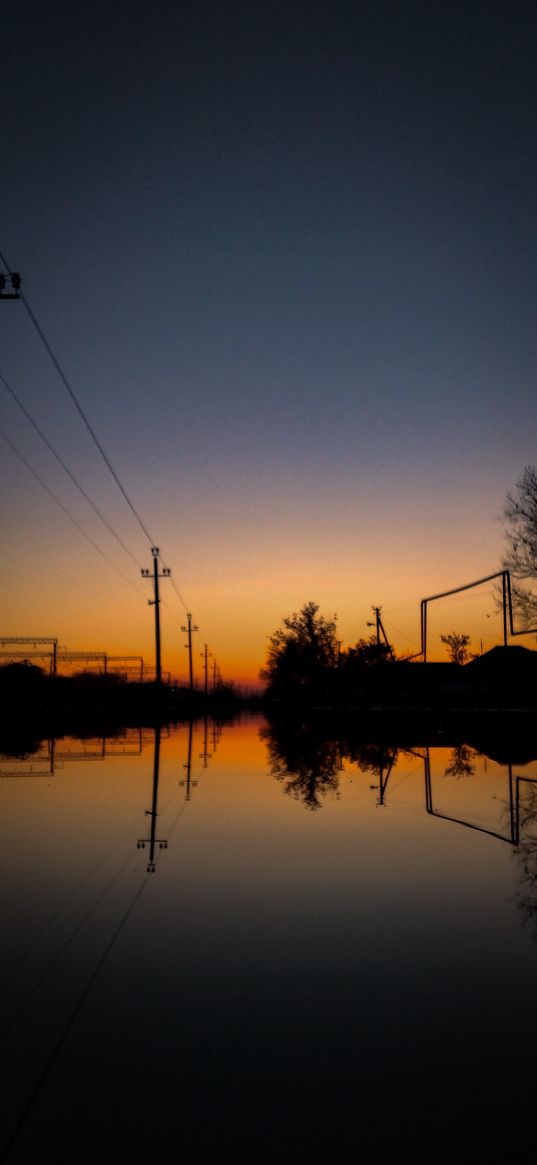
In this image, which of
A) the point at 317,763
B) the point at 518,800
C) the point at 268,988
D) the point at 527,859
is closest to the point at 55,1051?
the point at 268,988

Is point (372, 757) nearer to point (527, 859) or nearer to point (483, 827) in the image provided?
point (483, 827)

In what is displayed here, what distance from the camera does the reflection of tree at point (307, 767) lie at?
11.7 meters

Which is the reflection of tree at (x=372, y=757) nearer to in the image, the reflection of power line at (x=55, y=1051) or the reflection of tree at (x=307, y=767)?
the reflection of tree at (x=307, y=767)

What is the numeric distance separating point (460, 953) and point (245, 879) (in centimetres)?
219

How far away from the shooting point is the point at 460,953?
430 centimetres

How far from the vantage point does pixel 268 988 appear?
12.3ft

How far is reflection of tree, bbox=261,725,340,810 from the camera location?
1172 cm

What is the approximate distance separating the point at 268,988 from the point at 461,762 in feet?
43.0

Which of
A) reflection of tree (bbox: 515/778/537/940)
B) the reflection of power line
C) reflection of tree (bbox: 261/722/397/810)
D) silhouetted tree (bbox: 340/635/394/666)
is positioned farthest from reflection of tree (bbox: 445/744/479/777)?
silhouetted tree (bbox: 340/635/394/666)

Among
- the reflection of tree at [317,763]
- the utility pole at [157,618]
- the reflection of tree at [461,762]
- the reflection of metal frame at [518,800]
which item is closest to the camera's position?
the reflection of metal frame at [518,800]

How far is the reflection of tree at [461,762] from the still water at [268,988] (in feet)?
16.8

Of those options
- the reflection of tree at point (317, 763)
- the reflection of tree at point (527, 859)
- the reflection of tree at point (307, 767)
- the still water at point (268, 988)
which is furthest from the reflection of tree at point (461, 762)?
the still water at point (268, 988)

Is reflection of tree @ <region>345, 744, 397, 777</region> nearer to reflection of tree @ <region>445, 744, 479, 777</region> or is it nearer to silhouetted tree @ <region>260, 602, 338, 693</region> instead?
reflection of tree @ <region>445, 744, 479, 777</region>

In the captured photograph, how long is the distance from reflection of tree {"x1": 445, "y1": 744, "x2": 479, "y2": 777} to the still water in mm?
5123
